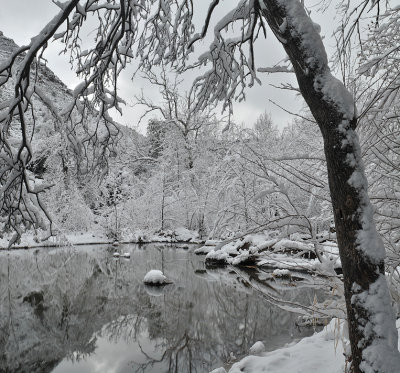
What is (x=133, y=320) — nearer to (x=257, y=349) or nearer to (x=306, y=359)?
(x=257, y=349)

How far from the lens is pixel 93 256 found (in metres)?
16.5

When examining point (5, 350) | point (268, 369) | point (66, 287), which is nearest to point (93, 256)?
Answer: point (66, 287)

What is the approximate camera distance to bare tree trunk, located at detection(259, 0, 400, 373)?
1557 mm

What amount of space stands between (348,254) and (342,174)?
0.40 metres

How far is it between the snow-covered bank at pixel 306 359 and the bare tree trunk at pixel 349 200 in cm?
212

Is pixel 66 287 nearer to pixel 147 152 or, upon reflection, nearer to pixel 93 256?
pixel 93 256

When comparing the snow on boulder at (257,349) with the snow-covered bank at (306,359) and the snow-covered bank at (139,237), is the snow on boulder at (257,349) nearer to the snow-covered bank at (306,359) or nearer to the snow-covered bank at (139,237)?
the snow-covered bank at (306,359)

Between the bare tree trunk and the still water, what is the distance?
2667 mm

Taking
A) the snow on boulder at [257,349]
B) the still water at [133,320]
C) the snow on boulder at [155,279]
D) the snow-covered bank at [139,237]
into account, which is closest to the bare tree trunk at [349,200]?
the still water at [133,320]

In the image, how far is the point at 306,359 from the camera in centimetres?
416

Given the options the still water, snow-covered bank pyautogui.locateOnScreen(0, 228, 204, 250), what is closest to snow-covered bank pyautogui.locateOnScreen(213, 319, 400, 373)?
the still water

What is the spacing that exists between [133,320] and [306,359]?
4762 mm

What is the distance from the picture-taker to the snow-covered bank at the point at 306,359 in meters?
3.79

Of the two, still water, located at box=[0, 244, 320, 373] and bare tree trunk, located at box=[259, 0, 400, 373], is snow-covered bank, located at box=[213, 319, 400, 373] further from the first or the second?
bare tree trunk, located at box=[259, 0, 400, 373]
